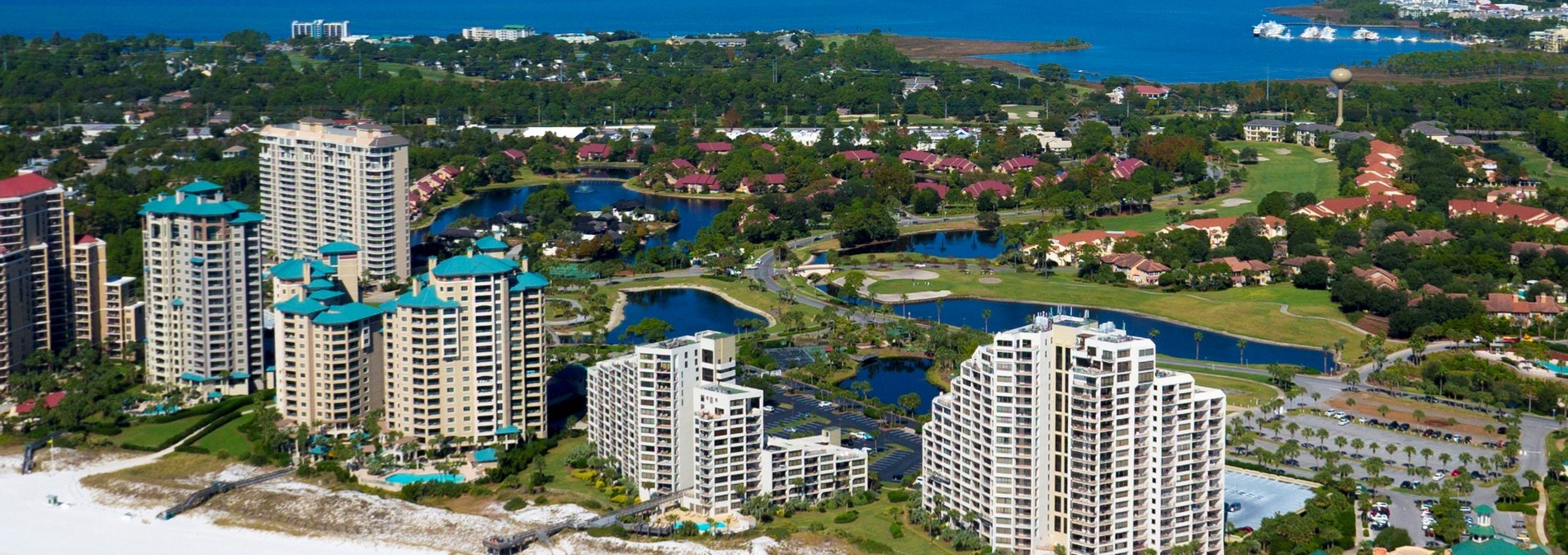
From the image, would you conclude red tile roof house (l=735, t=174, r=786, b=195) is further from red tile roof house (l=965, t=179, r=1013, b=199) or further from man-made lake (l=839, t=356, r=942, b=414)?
man-made lake (l=839, t=356, r=942, b=414)

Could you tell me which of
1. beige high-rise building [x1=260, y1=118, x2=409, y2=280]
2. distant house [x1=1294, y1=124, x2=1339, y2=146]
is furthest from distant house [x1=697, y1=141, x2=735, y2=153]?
beige high-rise building [x1=260, y1=118, x2=409, y2=280]

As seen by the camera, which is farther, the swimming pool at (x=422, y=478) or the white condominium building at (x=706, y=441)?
the swimming pool at (x=422, y=478)

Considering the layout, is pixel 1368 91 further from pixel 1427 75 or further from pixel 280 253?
pixel 280 253

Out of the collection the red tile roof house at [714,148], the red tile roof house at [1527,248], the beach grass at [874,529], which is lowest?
the beach grass at [874,529]

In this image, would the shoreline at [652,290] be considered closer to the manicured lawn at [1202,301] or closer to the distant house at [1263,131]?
the manicured lawn at [1202,301]

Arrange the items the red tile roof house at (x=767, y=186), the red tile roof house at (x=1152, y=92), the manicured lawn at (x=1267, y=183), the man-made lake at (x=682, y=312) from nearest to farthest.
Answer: the man-made lake at (x=682, y=312) → the manicured lawn at (x=1267, y=183) → the red tile roof house at (x=767, y=186) → the red tile roof house at (x=1152, y=92)

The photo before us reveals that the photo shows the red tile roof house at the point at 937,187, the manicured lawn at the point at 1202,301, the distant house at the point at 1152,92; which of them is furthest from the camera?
the distant house at the point at 1152,92

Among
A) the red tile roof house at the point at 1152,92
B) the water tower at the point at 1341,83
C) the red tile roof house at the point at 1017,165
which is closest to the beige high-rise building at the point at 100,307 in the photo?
the red tile roof house at the point at 1017,165
